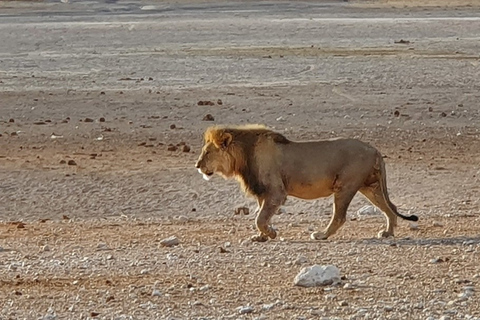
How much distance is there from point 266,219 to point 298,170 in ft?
1.62

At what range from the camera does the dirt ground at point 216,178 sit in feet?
28.5

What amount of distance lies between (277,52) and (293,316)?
81.8 feet

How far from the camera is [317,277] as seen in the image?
8.74 metres

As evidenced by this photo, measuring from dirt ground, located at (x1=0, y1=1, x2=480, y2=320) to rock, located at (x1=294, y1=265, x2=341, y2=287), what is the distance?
79 millimetres

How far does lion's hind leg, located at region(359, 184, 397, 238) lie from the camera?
36.2 feet

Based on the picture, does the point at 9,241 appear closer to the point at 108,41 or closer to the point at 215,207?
the point at 215,207

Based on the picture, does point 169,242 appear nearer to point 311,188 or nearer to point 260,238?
point 260,238

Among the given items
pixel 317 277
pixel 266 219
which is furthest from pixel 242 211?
pixel 317 277

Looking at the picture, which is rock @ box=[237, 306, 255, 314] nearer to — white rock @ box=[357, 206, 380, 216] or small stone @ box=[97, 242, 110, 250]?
small stone @ box=[97, 242, 110, 250]

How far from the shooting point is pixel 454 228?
37.4 feet

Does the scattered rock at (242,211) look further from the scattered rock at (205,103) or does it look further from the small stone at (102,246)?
the scattered rock at (205,103)

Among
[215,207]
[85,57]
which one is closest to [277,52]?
[85,57]

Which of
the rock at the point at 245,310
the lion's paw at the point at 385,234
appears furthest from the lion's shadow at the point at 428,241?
the rock at the point at 245,310

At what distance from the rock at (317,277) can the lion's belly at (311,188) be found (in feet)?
7.79
